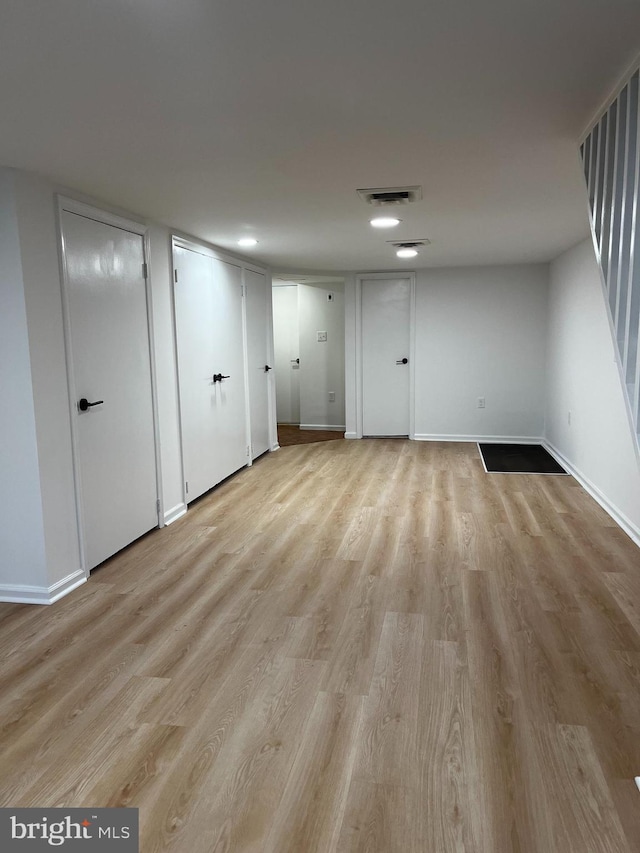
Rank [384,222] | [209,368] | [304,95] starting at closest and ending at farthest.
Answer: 1. [304,95]
2. [384,222]
3. [209,368]

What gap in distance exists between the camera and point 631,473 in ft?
12.7

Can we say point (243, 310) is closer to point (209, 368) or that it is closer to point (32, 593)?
point (209, 368)

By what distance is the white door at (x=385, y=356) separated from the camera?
7.49m

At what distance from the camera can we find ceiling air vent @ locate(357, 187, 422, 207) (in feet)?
11.0

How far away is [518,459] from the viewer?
6.31 m

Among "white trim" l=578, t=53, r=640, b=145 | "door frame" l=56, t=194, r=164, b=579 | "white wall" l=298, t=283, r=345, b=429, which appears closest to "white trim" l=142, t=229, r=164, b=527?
"door frame" l=56, t=194, r=164, b=579

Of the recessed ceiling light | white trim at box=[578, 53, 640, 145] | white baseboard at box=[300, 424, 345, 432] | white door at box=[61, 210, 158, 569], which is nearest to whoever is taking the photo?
white trim at box=[578, 53, 640, 145]

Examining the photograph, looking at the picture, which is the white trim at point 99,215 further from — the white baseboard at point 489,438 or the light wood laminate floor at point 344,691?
the white baseboard at point 489,438

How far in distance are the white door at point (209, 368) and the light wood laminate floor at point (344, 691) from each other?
0.99 meters

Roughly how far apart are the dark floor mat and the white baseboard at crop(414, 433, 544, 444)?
15cm

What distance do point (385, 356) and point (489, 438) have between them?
160 centimetres

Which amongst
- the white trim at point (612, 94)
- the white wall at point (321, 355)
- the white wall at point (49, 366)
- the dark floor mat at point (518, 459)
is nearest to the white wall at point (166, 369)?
the white wall at point (49, 366)

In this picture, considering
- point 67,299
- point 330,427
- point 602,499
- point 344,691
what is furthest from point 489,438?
point 344,691

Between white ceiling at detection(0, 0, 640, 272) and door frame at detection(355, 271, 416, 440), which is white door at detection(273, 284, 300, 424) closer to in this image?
door frame at detection(355, 271, 416, 440)
